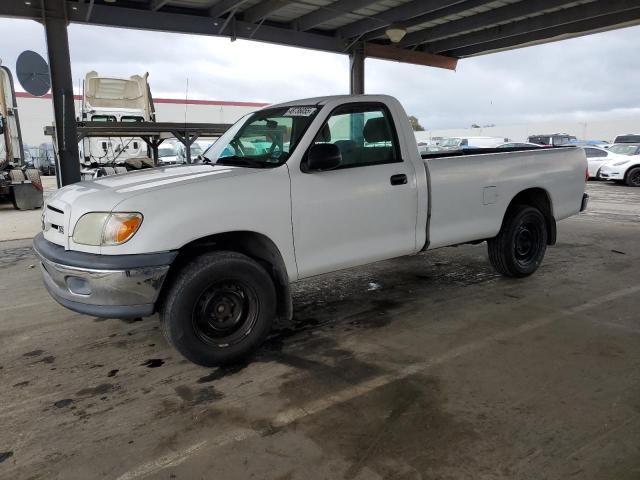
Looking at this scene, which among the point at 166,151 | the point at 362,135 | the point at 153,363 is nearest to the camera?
the point at 153,363

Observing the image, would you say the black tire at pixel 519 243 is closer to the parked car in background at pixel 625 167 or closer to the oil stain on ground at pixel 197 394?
the oil stain on ground at pixel 197 394

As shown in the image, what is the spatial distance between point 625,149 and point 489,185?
17161mm

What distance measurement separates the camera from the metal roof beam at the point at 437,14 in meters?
10.2

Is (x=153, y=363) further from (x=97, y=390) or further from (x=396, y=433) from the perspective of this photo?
(x=396, y=433)

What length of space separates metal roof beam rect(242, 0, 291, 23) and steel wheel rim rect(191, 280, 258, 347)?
7679 mm

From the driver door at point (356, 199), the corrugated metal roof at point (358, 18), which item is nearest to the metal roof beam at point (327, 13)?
the corrugated metal roof at point (358, 18)

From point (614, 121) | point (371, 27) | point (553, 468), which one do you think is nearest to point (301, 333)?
point (553, 468)

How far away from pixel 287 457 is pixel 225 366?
118cm

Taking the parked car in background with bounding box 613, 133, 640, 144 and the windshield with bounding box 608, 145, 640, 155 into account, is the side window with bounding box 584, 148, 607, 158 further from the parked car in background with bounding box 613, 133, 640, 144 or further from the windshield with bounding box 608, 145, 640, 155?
the parked car in background with bounding box 613, 133, 640, 144

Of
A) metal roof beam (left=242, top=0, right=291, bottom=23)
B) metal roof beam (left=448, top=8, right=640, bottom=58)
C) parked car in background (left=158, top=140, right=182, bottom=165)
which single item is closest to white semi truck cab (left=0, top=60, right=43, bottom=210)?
metal roof beam (left=242, top=0, right=291, bottom=23)

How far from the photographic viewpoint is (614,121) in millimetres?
40406

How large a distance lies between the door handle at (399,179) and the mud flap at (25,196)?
11814mm

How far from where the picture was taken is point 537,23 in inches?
452

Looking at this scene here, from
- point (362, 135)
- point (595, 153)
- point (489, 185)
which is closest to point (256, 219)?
point (362, 135)
